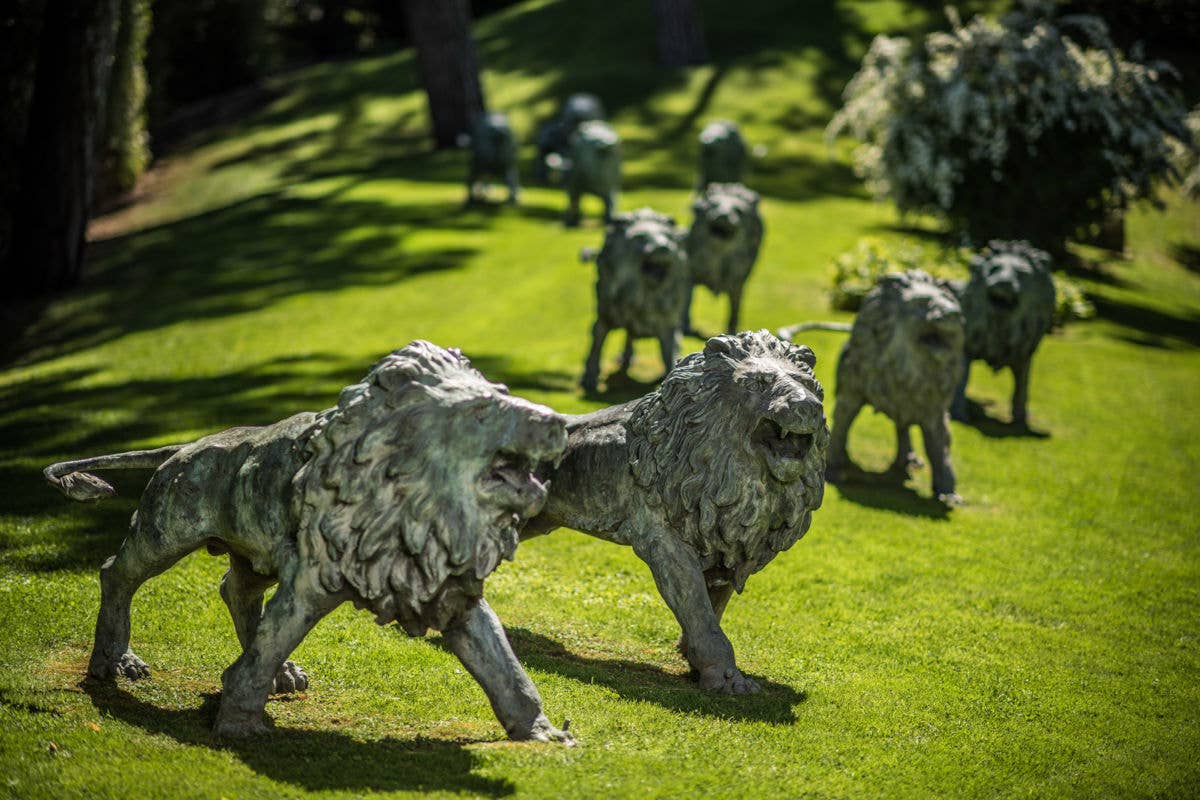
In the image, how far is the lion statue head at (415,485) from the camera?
210 inches

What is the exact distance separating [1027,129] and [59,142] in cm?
1658

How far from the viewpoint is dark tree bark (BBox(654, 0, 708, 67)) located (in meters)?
35.8

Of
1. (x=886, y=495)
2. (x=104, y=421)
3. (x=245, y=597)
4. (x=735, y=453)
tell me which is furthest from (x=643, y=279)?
(x=245, y=597)

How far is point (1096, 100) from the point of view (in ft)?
72.4

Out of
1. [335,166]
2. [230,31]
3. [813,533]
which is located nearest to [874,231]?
[335,166]

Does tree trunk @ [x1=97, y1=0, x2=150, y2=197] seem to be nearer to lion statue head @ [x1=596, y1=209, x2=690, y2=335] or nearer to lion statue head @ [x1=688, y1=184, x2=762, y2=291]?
lion statue head @ [x1=688, y1=184, x2=762, y2=291]

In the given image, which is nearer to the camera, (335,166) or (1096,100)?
(1096,100)

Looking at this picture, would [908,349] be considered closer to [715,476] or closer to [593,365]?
[593,365]

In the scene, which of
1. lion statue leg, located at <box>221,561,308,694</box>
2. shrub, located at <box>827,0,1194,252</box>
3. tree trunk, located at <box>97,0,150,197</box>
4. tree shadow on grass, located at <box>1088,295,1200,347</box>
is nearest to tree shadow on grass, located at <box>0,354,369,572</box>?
lion statue leg, located at <box>221,561,308,694</box>

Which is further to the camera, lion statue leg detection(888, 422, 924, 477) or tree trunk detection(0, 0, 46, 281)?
tree trunk detection(0, 0, 46, 281)

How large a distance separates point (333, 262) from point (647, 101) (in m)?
15.1

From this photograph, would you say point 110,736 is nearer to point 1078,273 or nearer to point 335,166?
point 1078,273

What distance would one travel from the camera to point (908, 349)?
11312 millimetres

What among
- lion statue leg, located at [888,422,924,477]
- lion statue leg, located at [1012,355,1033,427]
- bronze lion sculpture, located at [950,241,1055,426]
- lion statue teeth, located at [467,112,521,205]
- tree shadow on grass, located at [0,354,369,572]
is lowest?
lion statue leg, located at [1012,355,1033,427]
